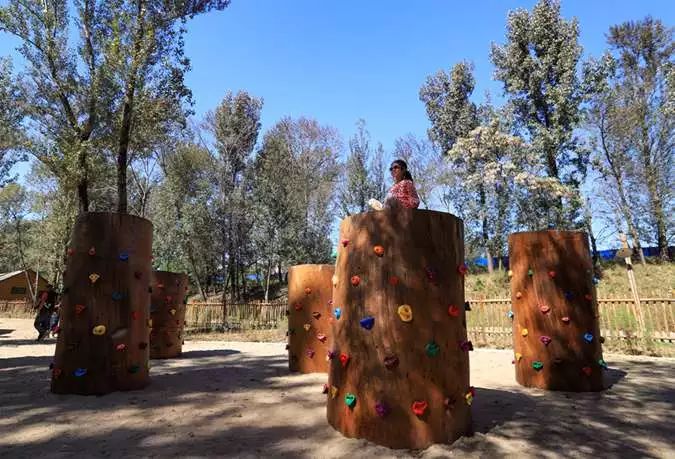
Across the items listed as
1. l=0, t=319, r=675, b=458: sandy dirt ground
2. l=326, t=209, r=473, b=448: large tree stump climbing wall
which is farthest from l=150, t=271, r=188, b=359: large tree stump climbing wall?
l=326, t=209, r=473, b=448: large tree stump climbing wall

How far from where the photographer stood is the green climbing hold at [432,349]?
3419 mm

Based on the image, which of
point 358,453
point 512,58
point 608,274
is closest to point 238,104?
point 512,58

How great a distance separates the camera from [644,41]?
83.0 feet

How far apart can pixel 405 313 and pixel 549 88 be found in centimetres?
2290

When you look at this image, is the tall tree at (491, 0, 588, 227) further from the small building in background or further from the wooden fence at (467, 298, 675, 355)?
the small building in background

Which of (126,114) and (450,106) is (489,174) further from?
(126,114)

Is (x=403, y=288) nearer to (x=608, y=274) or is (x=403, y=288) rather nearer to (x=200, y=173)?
(x=608, y=274)

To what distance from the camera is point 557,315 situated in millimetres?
5703

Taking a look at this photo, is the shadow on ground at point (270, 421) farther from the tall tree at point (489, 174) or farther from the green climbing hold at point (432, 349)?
the tall tree at point (489, 174)

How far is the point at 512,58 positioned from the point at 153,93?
1876 centimetres

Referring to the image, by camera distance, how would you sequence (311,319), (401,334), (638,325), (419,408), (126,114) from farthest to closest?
(126,114) < (638,325) < (311,319) < (401,334) < (419,408)

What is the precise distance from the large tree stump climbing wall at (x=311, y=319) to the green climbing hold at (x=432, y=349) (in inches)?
150

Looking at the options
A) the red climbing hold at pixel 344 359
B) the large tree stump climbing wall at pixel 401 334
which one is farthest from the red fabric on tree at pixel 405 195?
the red climbing hold at pixel 344 359

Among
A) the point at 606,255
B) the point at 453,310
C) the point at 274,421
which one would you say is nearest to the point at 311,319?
the point at 274,421
